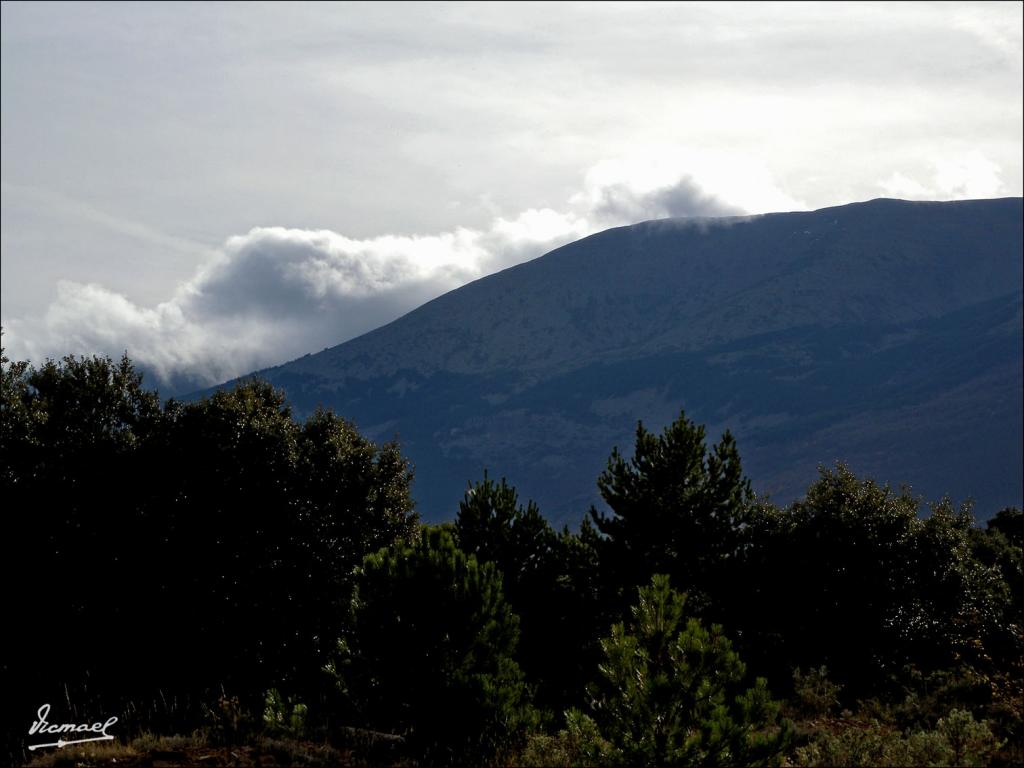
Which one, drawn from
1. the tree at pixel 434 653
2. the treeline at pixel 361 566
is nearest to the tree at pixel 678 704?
the tree at pixel 434 653

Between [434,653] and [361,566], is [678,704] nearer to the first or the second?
[434,653]

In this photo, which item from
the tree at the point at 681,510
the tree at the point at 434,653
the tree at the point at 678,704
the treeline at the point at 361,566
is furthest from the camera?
the tree at the point at 681,510

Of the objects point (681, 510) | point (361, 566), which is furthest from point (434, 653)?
point (681, 510)

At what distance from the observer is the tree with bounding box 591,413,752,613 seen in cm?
4372

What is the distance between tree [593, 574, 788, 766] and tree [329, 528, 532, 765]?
5.16 metres

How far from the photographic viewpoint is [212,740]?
55.5 ft

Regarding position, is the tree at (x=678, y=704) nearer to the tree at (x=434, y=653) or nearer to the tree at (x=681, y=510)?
the tree at (x=434, y=653)

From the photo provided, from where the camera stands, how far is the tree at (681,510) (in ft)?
143

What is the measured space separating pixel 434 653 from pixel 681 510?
24.9 metres

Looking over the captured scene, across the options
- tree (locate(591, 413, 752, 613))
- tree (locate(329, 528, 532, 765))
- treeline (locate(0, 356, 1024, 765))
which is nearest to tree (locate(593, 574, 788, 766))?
tree (locate(329, 528, 532, 765))

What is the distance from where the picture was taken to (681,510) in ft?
144

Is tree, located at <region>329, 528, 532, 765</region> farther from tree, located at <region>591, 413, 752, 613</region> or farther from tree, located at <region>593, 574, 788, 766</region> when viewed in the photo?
tree, located at <region>591, 413, 752, 613</region>

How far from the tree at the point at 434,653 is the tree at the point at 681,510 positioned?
901 inches

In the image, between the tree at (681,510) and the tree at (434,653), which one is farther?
the tree at (681,510)
